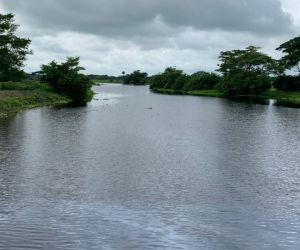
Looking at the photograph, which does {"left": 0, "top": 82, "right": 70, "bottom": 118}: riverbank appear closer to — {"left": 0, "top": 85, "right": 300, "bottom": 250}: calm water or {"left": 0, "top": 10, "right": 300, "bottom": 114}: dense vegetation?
{"left": 0, "top": 10, "right": 300, "bottom": 114}: dense vegetation

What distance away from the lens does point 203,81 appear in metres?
181

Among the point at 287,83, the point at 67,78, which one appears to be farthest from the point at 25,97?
the point at 287,83

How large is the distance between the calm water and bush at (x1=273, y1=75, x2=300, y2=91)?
90161mm

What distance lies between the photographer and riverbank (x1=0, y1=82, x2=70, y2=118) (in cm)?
7261

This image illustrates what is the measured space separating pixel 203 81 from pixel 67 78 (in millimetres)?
89586

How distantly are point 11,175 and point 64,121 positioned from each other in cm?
3221

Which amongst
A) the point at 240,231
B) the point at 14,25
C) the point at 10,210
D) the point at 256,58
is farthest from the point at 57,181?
the point at 256,58

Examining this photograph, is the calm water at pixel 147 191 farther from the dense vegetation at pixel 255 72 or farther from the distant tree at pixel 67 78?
the dense vegetation at pixel 255 72

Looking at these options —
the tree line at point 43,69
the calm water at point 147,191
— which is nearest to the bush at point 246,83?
the tree line at point 43,69

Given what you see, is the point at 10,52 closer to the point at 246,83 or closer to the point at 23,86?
the point at 23,86

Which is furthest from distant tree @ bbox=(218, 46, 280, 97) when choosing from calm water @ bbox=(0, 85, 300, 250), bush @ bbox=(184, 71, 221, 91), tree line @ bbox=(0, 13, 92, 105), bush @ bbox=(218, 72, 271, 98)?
calm water @ bbox=(0, 85, 300, 250)

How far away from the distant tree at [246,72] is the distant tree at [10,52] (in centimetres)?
6942

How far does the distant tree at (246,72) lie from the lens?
138750 mm

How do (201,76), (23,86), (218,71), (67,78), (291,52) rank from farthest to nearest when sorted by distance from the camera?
(201,76)
(218,71)
(291,52)
(67,78)
(23,86)
